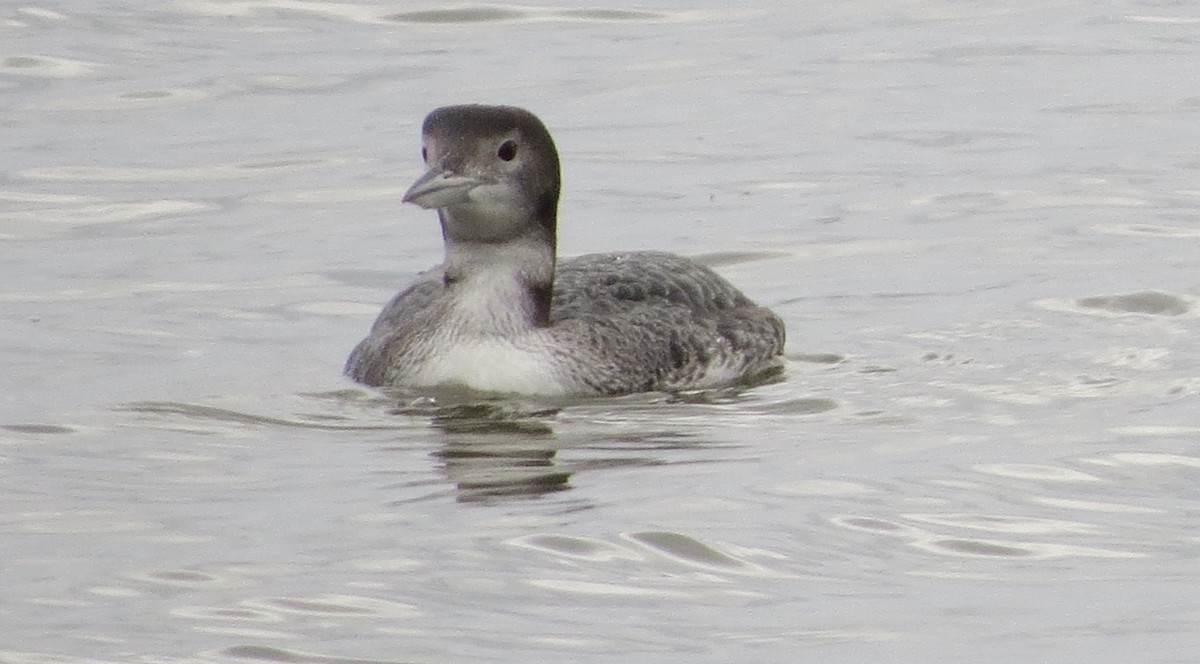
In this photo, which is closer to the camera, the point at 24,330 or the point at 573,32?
the point at 24,330

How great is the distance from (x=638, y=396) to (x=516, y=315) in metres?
0.57

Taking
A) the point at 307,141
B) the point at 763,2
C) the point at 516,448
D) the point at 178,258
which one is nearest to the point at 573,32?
the point at 763,2

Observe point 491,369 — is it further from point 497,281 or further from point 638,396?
point 638,396

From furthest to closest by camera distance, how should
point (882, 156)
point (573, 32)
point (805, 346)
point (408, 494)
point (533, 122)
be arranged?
point (573, 32)
point (882, 156)
point (805, 346)
point (533, 122)
point (408, 494)

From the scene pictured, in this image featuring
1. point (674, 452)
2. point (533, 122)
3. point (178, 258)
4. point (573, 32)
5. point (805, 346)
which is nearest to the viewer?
point (674, 452)

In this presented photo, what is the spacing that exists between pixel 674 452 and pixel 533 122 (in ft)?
5.78

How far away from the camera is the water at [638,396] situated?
26.1 ft

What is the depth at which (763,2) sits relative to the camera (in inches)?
878

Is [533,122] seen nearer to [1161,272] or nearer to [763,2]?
[1161,272]

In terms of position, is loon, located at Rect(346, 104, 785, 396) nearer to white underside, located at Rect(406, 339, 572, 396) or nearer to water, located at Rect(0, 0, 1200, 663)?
white underside, located at Rect(406, 339, 572, 396)

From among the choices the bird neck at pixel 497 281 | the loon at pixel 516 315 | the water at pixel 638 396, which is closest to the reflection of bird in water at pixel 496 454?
the water at pixel 638 396

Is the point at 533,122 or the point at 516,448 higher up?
the point at 533,122

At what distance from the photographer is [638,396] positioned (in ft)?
36.9

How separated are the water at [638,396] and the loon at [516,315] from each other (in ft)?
0.63
